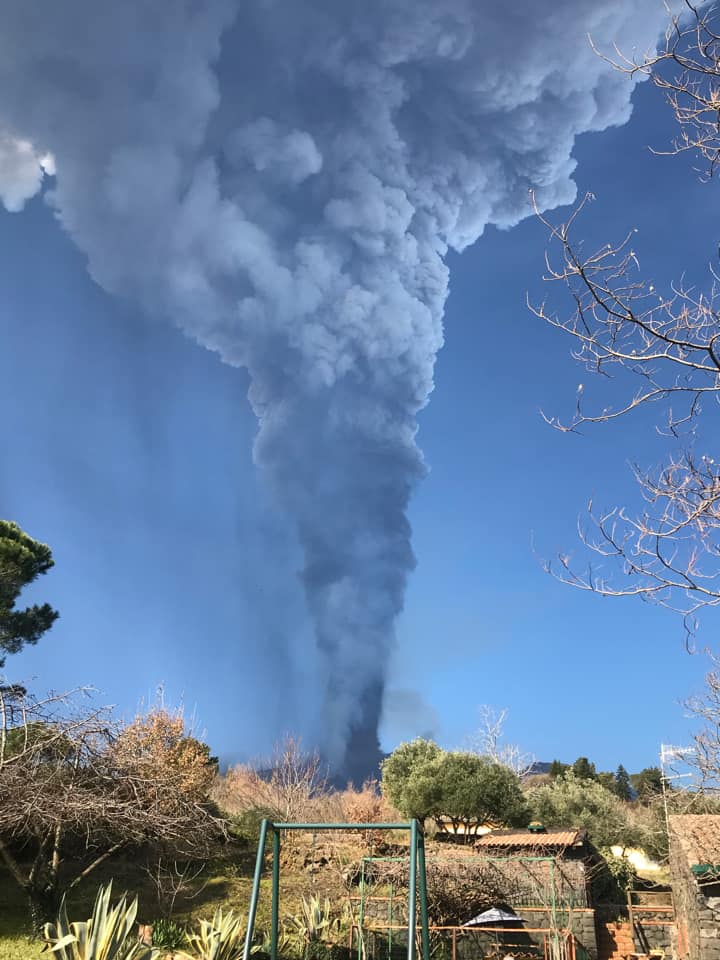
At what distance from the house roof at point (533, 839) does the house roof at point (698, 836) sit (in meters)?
3.75

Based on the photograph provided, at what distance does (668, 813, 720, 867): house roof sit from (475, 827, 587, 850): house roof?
3.75 meters

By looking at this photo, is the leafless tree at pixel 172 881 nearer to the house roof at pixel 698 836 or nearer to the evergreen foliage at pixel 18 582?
the evergreen foliage at pixel 18 582

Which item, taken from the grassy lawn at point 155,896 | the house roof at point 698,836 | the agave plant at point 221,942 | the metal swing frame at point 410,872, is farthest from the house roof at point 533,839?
the metal swing frame at point 410,872

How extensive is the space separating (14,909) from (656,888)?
2148 centimetres

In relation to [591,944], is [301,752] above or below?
above

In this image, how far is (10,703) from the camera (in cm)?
1091

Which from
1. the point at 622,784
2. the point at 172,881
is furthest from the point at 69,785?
the point at 622,784

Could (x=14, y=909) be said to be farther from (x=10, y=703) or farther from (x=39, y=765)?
(x=10, y=703)

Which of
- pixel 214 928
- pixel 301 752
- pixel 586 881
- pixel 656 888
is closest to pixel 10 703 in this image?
pixel 214 928

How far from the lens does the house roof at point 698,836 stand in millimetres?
14364

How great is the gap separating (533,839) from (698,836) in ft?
21.0

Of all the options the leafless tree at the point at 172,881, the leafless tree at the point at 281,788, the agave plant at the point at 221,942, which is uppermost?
the leafless tree at the point at 281,788

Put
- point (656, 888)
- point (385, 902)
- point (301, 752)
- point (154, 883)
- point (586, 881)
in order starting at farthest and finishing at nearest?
point (301, 752)
point (656, 888)
point (586, 881)
point (385, 902)
point (154, 883)

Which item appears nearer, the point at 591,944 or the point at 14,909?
the point at 14,909
